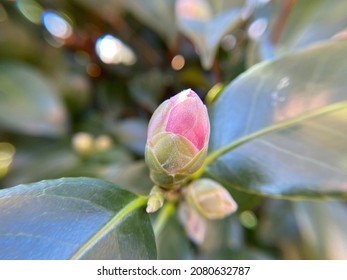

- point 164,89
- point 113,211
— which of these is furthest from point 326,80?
point 164,89

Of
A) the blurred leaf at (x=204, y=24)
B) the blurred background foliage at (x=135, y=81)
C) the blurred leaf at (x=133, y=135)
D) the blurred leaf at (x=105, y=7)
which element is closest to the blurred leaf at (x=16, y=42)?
the blurred background foliage at (x=135, y=81)

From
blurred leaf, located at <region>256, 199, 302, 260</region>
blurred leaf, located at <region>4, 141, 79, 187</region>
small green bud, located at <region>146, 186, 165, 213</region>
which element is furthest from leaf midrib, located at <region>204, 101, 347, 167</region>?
blurred leaf, located at <region>256, 199, 302, 260</region>

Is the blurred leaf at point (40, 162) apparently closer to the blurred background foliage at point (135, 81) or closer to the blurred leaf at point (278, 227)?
the blurred background foliage at point (135, 81)

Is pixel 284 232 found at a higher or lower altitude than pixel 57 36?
lower

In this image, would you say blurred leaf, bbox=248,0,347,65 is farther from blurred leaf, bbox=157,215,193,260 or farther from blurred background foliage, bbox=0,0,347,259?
blurred leaf, bbox=157,215,193,260

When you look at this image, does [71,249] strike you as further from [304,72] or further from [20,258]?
[304,72]

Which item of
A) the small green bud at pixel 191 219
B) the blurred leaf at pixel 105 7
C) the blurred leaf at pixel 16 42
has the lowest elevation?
the small green bud at pixel 191 219

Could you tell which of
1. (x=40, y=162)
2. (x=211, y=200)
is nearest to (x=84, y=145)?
(x=40, y=162)
